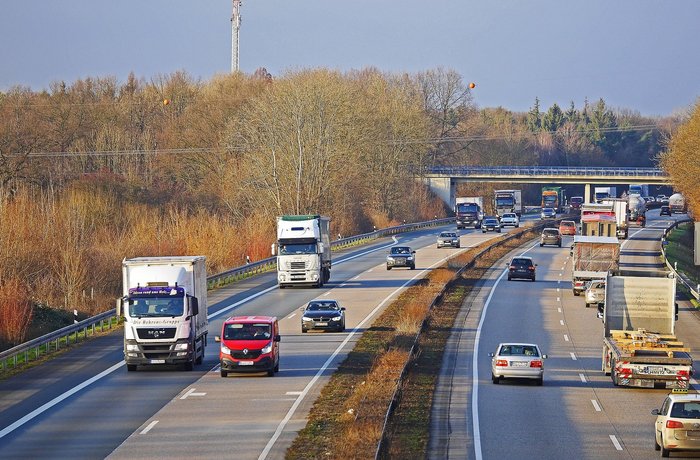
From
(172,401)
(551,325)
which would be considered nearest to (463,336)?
(551,325)

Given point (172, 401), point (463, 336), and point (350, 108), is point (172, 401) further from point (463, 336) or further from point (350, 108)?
point (350, 108)

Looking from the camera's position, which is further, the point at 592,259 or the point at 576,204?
the point at 576,204

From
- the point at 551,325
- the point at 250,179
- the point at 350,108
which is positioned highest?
the point at 350,108

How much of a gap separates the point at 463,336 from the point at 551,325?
5.43 meters

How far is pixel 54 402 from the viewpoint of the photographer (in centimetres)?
2916

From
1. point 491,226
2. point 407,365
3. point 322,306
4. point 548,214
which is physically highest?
point 548,214

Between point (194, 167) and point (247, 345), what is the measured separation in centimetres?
8319

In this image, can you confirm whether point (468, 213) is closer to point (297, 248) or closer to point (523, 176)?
point (523, 176)

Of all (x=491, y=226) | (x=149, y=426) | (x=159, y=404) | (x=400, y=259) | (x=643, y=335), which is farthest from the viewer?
(x=491, y=226)

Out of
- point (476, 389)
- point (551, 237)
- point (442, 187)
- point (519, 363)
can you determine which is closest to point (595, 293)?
point (519, 363)

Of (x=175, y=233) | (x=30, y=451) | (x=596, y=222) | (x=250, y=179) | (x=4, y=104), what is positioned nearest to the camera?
(x=30, y=451)

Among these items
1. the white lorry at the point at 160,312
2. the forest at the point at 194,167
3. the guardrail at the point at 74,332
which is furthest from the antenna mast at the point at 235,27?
the white lorry at the point at 160,312

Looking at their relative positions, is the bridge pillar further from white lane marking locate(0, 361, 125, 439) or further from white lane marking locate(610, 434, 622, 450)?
white lane marking locate(610, 434, 622, 450)

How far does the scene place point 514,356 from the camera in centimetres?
3269
